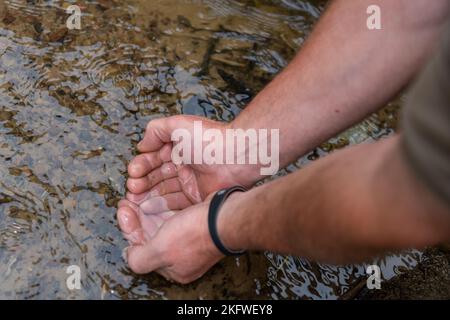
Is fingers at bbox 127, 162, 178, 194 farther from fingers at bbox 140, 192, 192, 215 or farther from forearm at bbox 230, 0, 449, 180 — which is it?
forearm at bbox 230, 0, 449, 180

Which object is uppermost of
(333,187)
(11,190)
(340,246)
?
(333,187)

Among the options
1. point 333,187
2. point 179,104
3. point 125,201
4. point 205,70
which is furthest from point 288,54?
point 333,187

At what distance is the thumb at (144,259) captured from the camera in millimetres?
2174

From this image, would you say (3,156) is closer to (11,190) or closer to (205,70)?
(11,190)

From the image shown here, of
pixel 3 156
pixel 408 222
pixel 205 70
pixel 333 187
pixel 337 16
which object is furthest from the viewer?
pixel 205 70

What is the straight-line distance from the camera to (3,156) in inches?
97.3

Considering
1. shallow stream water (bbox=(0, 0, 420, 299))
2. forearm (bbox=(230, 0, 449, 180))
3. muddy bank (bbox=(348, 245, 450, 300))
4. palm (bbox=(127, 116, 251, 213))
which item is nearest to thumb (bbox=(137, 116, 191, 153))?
palm (bbox=(127, 116, 251, 213))

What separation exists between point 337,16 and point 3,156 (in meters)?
1.41

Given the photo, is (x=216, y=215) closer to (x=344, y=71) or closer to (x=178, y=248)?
(x=178, y=248)

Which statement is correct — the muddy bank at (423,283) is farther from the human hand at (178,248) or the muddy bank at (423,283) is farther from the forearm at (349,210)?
the forearm at (349,210)

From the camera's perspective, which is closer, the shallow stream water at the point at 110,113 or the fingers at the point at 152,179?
the shallow stream water at the point at 110,113

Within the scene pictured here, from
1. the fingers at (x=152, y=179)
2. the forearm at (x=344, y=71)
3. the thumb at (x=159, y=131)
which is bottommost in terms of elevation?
the fingers at (x=152, y=179)

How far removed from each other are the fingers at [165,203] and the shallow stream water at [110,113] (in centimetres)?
13

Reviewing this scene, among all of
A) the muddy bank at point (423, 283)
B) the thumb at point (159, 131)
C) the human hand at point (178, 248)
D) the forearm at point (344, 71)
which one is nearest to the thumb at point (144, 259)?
the human hand at point (178, 248)
